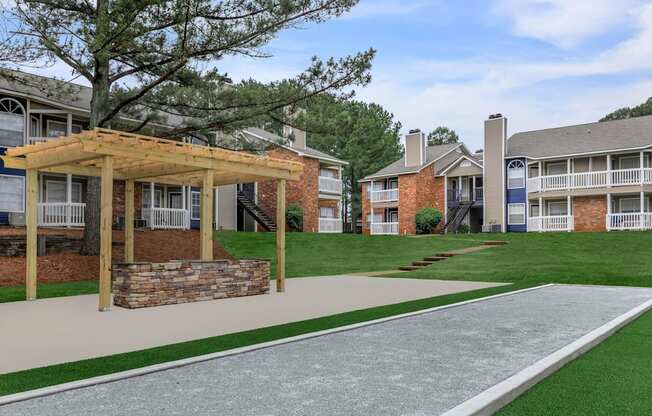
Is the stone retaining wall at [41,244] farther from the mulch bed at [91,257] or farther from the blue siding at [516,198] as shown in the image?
the blue siding at [516,198]

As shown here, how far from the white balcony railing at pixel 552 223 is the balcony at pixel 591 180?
1.77 metres

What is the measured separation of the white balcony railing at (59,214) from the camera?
68.6ft

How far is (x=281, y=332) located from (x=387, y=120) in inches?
2021

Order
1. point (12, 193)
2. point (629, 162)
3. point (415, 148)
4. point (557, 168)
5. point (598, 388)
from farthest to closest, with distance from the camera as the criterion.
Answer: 1. point (415, 148)
2. point (557, 168)
3. point (629, 162)
4. point (12, 193)
5. point (598, 388)

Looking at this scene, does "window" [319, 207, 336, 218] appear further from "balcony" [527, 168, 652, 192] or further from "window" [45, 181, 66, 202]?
"window" [45, 181, 66, 202]

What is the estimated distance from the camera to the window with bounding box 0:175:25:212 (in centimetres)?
2055

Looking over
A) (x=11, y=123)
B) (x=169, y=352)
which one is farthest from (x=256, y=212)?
(x=169, y=352)

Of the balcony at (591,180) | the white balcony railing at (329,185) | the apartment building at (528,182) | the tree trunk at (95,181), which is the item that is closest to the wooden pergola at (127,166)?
the tree trunk at (95,181)

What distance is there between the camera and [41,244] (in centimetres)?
1627

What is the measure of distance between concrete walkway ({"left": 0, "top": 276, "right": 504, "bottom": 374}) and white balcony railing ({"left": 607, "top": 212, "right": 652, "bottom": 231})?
2070 cm

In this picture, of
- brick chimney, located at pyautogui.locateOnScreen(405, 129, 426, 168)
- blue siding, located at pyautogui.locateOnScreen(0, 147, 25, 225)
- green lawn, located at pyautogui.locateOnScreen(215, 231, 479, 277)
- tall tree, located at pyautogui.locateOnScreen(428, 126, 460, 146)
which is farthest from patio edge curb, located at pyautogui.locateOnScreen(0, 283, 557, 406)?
tall tree, located at pyautogui.locateOnScreen(428, 126, 460, 146)

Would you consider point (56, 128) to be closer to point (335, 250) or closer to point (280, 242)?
point (335, 250)

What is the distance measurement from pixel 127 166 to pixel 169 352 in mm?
7017

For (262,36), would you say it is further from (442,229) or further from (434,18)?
(442,229)
